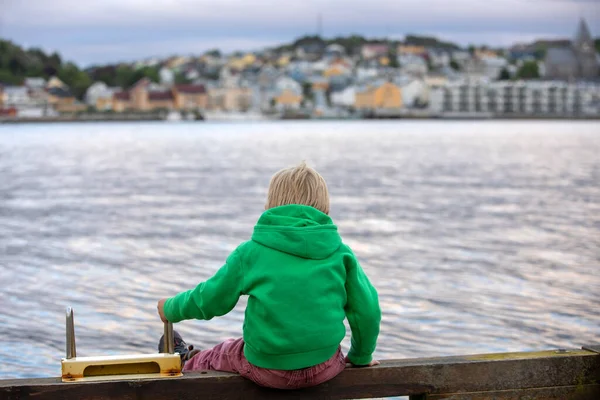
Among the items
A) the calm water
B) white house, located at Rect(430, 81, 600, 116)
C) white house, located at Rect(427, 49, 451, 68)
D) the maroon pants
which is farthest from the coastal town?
the maroon pants

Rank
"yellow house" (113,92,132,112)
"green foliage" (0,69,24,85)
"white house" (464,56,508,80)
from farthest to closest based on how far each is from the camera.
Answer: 1. "white house" (464,56,508,80)
2. "green foliage" (0,69,24,85)
3. "yellow house" (113,92,132,112)

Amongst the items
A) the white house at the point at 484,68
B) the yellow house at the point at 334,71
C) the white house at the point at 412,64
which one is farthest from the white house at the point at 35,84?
the white house at the point at 484,68

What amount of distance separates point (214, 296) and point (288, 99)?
15278 cm

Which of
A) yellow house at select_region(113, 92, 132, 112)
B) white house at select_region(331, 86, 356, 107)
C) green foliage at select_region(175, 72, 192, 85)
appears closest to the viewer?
yellow house at select_region(113, 92, 132, 112)

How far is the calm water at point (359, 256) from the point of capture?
6.75 m

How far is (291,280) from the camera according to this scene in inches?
118

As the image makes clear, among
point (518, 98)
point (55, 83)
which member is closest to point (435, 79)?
point (518, 98)

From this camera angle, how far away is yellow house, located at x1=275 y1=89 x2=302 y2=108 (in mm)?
153875

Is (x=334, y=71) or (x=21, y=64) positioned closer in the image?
(x=21, y=64)

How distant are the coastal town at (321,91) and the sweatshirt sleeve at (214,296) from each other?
140m

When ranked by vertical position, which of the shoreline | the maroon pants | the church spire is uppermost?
the church spire

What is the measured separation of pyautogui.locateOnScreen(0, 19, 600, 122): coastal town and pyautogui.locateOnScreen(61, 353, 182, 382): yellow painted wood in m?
140

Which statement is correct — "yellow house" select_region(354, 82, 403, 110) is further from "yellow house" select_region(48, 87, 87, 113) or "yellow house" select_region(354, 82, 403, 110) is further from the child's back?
the child's back

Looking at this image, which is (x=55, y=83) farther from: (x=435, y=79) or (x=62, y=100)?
(x=435, y=79)
